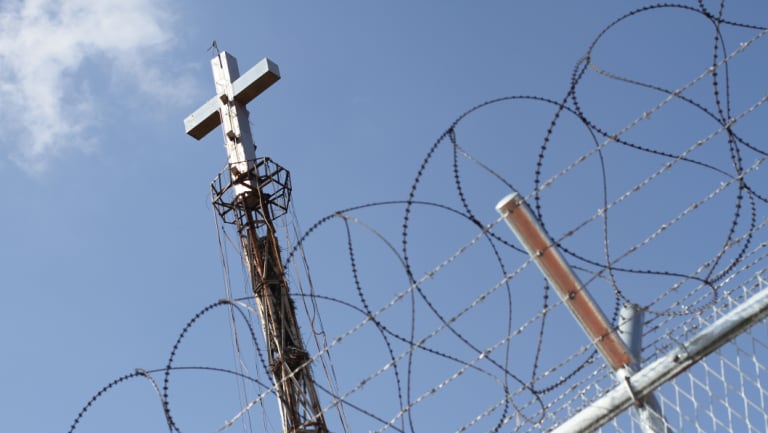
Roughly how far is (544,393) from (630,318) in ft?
2.23

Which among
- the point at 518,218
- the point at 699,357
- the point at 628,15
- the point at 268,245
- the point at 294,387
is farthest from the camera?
the point at 268,245

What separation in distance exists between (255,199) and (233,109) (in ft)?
4.91

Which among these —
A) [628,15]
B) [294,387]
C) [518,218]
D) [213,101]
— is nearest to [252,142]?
[213,101]

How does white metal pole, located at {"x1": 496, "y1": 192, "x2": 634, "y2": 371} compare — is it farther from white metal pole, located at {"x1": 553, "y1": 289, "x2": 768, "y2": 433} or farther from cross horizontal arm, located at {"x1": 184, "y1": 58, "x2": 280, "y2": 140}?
cross horizontal arm, located at {"x1": 184, "y1": 58, "x2": 280, "y2": 140}

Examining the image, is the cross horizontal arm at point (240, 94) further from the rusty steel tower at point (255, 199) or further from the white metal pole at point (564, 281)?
the white metal pole at point (564, 281)

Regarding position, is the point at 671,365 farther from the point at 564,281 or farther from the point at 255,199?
the point at 255,199

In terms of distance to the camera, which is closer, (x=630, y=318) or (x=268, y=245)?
(x=630, y=318)

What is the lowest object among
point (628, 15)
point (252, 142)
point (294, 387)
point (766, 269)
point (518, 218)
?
point (766, 269)

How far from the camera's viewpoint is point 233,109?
19141mm

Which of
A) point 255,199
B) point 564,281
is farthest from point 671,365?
point 255,199

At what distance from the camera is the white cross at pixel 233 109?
61.8 feet

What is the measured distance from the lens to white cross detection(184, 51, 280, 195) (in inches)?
741

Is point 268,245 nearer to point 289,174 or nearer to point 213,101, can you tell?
point 289,174

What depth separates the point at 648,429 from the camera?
6156 mm
